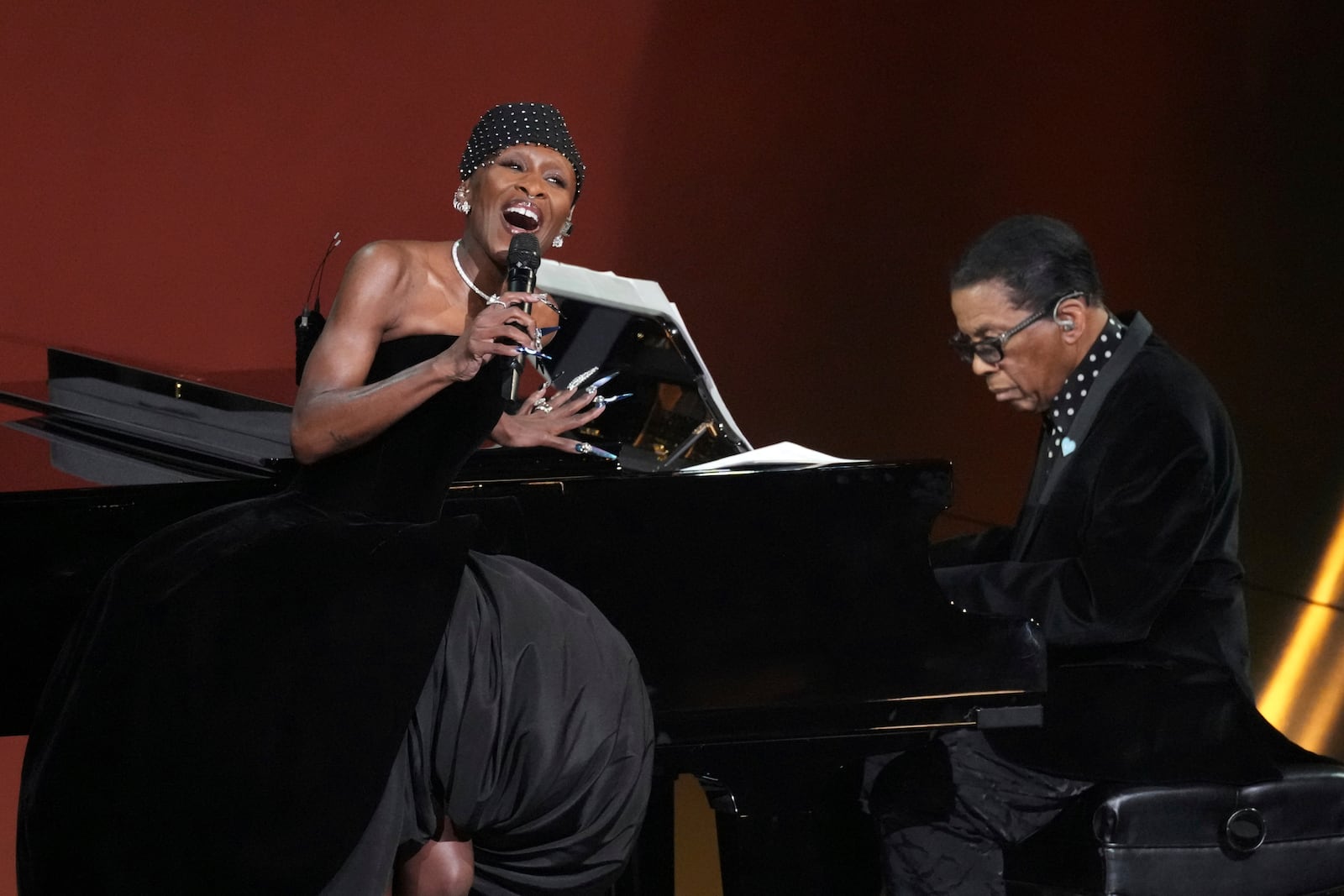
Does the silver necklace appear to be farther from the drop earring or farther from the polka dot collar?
the polka dot collar

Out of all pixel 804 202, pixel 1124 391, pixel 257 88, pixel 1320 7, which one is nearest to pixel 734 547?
pixel 1124 391

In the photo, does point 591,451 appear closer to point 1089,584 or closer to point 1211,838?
point 1089,584

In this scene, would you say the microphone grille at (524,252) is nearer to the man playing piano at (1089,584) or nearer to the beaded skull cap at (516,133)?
the beaded skull cap at (516,133)

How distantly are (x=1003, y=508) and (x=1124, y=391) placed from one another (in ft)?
7.93

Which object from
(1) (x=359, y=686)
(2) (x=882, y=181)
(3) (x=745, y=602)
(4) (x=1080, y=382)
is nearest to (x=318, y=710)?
(1) (x=359, y=686)

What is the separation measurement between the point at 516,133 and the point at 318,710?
0.91m

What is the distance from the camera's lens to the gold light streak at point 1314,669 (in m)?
4.37

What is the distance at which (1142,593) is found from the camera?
95.3 inches

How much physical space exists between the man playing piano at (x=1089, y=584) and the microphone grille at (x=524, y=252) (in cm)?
97

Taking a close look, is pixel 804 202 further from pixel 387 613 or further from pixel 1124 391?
pixel 387 613

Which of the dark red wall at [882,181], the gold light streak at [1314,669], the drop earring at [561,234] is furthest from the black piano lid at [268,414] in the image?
the gold light streak at [1314,669]

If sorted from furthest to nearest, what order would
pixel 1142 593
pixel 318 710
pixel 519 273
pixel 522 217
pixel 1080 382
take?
pixel 1080 382 < pixel 1142 593 < pixel 522 217 < pixel 519 273 < pixel 318 710

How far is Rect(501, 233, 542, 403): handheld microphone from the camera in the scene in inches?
→ 72.9

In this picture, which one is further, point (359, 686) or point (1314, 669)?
point (1314, 669)
